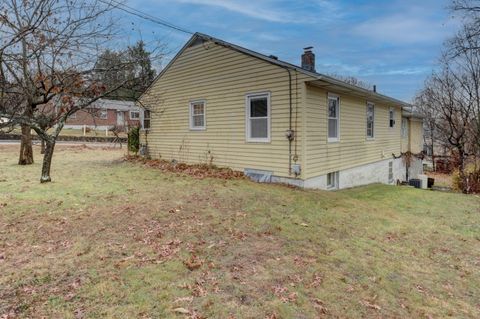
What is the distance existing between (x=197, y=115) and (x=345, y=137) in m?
5.64

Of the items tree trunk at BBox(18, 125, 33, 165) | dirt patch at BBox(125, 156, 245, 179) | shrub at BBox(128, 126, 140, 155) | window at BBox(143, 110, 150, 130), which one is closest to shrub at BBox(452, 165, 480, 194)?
dirt patch at BBox(125, 156, 245, 179)

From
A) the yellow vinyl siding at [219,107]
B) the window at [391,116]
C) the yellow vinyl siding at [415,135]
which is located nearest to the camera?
the yellow vinyl siding at [219,107]

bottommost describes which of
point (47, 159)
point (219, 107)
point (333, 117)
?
point (47, 159)

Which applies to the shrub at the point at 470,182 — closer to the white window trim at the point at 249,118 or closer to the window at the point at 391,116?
the window at the point at 391,116

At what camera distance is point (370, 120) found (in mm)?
14797

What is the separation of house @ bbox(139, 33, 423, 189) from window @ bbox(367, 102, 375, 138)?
5 centimetres

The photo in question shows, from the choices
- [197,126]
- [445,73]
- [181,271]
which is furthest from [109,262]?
[445,73]

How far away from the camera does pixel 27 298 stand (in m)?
3.35

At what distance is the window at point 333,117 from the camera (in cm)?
1127

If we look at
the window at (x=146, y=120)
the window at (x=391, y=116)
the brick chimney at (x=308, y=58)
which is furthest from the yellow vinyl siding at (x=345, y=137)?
the window at (x=146, y=120)

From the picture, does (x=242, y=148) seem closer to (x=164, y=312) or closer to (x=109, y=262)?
(x=109, y=262)

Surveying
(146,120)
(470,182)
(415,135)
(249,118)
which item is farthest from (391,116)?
(146,120)

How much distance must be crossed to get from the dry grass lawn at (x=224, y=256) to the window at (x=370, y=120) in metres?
6.77

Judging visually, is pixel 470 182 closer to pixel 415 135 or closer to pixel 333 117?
pixel 333 117
